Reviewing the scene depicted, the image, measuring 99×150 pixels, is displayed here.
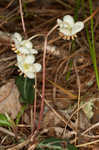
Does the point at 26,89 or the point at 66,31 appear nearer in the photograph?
the point at 66,31

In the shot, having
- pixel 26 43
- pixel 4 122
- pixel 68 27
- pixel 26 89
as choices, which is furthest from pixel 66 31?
pixel 4 122

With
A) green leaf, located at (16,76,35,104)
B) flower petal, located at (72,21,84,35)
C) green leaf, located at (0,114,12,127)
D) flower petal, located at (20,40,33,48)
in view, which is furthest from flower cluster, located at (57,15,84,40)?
green leaf, located at (0,114,12,127)

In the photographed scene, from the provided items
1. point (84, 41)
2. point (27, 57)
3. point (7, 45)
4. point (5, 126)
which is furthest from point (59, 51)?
point (5, 126)

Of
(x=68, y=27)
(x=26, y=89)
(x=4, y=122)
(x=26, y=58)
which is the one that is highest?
(x=68, y=27)

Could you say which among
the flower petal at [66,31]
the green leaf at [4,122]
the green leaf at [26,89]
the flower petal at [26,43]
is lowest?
the green leaf at [4,122]

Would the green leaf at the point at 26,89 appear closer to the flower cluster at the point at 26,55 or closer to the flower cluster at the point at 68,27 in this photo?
the flower cluster at the point at 26,55

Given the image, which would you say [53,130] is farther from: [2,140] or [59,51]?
[59,51]

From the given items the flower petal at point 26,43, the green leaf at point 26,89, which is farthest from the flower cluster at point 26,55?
the green leaf at point 26,89

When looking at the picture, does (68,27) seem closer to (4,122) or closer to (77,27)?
(77,27)
